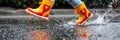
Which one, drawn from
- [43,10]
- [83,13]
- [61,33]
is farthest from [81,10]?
[61,33]

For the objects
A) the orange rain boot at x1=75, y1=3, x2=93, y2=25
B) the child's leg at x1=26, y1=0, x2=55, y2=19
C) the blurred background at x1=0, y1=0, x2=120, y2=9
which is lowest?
the blurred background at x1=0, y1=0, x2=120, y2=9

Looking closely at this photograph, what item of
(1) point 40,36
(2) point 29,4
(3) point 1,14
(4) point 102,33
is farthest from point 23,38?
(2) point 29,4

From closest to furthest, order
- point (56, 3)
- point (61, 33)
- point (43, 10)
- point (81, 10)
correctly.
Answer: point (61, 33)
point (43, 10)
point (81, 10)
point (56, 3)

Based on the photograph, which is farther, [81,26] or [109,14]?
[109,14]

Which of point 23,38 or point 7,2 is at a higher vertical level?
point 23,38

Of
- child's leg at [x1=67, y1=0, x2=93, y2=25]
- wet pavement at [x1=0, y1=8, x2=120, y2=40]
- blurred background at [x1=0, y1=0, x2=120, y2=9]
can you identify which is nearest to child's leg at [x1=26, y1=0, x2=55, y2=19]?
wet pavement at [x1=0, y1=8, x2=120, y2=40]

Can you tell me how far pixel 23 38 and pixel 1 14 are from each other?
3.30 m

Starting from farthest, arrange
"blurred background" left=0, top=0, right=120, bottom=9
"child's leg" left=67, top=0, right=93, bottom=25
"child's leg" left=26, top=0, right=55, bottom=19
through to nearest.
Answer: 1. "blurred background" left=0, top=0, right=120, bottom=9
2. "child's leg" left=67, top=0, right=93, bottom=25
3. "child's leg" left=26, top=0, right=55, bottom=19

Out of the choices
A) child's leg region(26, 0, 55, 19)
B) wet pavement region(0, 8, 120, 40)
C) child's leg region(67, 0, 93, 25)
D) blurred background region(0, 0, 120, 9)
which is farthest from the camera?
blurred background region(0, 0, 120, 9)

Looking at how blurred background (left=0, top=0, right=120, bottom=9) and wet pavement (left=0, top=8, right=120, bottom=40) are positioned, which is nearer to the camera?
wet pavement (left=0, top=8, right=120, bottom=40)

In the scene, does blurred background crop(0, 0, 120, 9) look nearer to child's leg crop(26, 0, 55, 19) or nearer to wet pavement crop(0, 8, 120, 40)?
wet pavement crop(0, 8, 120, 40)

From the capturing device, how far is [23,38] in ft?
15.0

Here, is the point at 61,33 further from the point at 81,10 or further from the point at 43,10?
the point at 81,10

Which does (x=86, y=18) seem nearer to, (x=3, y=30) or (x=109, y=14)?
(x=3, y=30)
